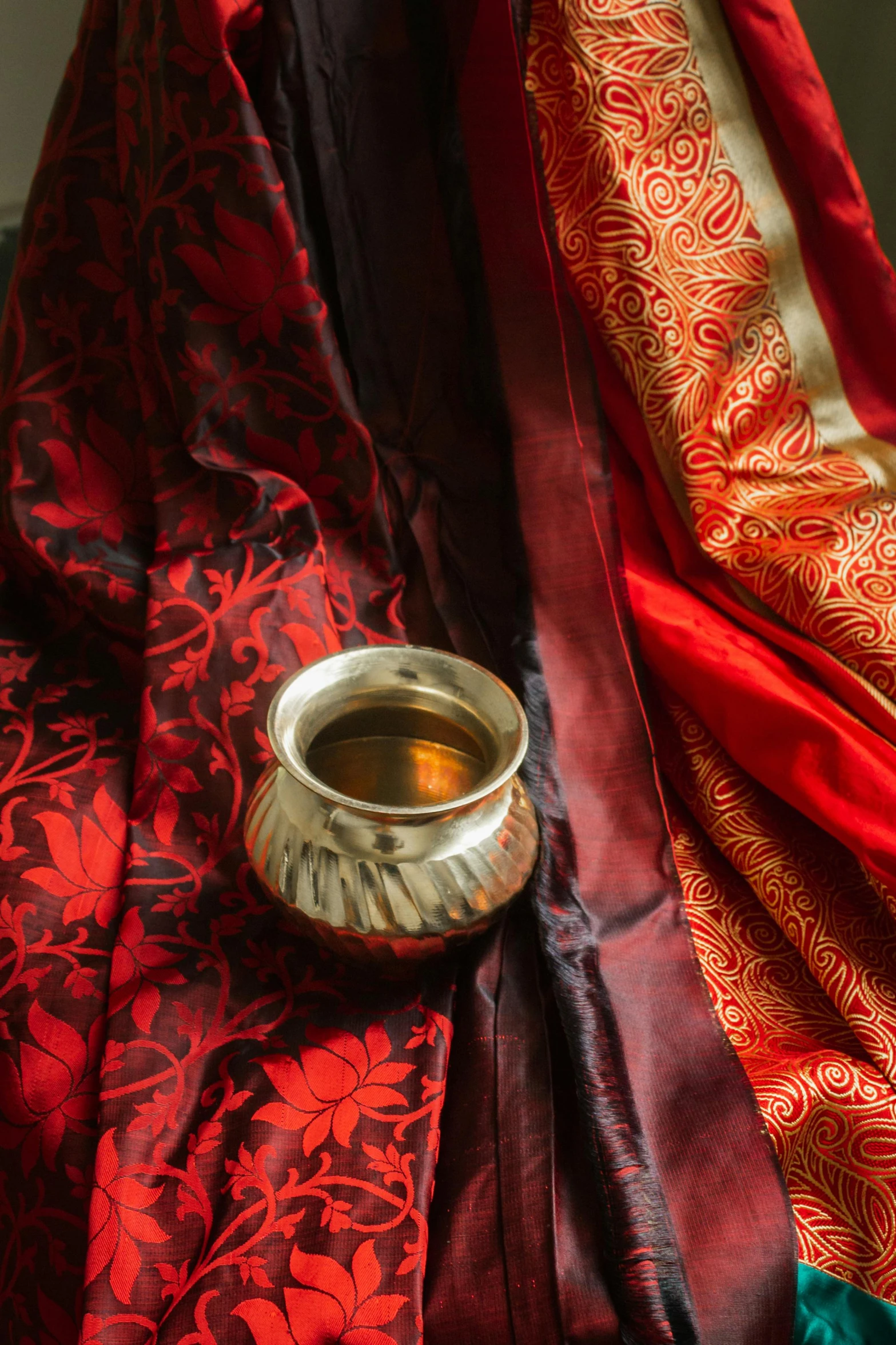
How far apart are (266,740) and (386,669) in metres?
0.14

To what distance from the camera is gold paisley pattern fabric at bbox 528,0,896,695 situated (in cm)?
81

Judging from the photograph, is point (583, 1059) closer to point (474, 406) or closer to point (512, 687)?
point (512, 687)

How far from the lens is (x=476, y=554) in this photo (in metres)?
0.82

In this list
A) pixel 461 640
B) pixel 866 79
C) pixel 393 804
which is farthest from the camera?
pixel 866 79

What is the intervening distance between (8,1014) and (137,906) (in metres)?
0.08

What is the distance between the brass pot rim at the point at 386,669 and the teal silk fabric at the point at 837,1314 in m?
0.27

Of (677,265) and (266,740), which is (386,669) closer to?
(266,740)

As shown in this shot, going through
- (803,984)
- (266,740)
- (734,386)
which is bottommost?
(803,984)

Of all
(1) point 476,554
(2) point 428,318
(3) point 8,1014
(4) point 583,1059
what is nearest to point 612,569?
(1) point 476,554

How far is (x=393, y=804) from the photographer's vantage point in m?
0.56

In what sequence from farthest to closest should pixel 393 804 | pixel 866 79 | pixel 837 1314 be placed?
pixel 866 79, pixel 393 804, pixel 837 1314

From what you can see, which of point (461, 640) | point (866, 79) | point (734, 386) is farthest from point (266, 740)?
point (866, 79)

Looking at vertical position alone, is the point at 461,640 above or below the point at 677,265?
below

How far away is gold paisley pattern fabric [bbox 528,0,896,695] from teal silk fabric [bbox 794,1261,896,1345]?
0.50 metres
